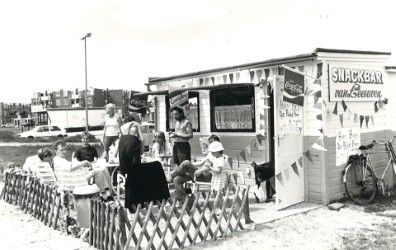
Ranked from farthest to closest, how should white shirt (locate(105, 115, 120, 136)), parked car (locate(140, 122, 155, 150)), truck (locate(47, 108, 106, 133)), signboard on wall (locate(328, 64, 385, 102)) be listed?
truck (locate(47, 108, 106, 133)) < parked car (locate(140, 122, 155, 150)) < white shirt (locate(105, 115, 120, 136)) < signboard on wall (locate(328, 64, 385, 102))

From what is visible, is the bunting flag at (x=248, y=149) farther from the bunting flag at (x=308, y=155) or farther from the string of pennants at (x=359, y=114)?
the string of pennants at (x=359, y=114)

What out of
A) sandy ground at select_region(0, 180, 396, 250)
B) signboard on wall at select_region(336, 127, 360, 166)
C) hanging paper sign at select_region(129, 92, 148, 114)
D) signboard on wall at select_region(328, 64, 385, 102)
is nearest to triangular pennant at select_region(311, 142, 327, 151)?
signboard on wall at select_region(336, 127, 360, 166)

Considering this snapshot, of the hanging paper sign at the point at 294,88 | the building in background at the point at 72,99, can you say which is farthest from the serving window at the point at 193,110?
the building in background at the point at 72,99

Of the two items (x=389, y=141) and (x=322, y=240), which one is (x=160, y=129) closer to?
(x=389, y=141)

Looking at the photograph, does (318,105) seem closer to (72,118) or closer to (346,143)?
(346,143)

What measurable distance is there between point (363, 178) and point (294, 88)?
244 centimetres

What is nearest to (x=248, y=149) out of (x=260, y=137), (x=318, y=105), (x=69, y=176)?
(x=260, y=137)

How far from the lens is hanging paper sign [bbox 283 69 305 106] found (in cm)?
708

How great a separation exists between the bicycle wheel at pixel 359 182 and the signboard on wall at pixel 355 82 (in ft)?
4.48

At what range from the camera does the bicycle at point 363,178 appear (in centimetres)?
770

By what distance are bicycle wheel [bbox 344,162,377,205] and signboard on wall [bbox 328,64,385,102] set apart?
136 centimetres

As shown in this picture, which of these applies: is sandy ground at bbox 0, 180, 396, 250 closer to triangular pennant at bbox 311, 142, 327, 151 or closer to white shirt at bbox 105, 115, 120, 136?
triangular pennant at bbox 311, 142, 327, 151

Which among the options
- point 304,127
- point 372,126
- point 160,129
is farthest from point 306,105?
point 160,129

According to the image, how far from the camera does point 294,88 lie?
7230 millimetres
